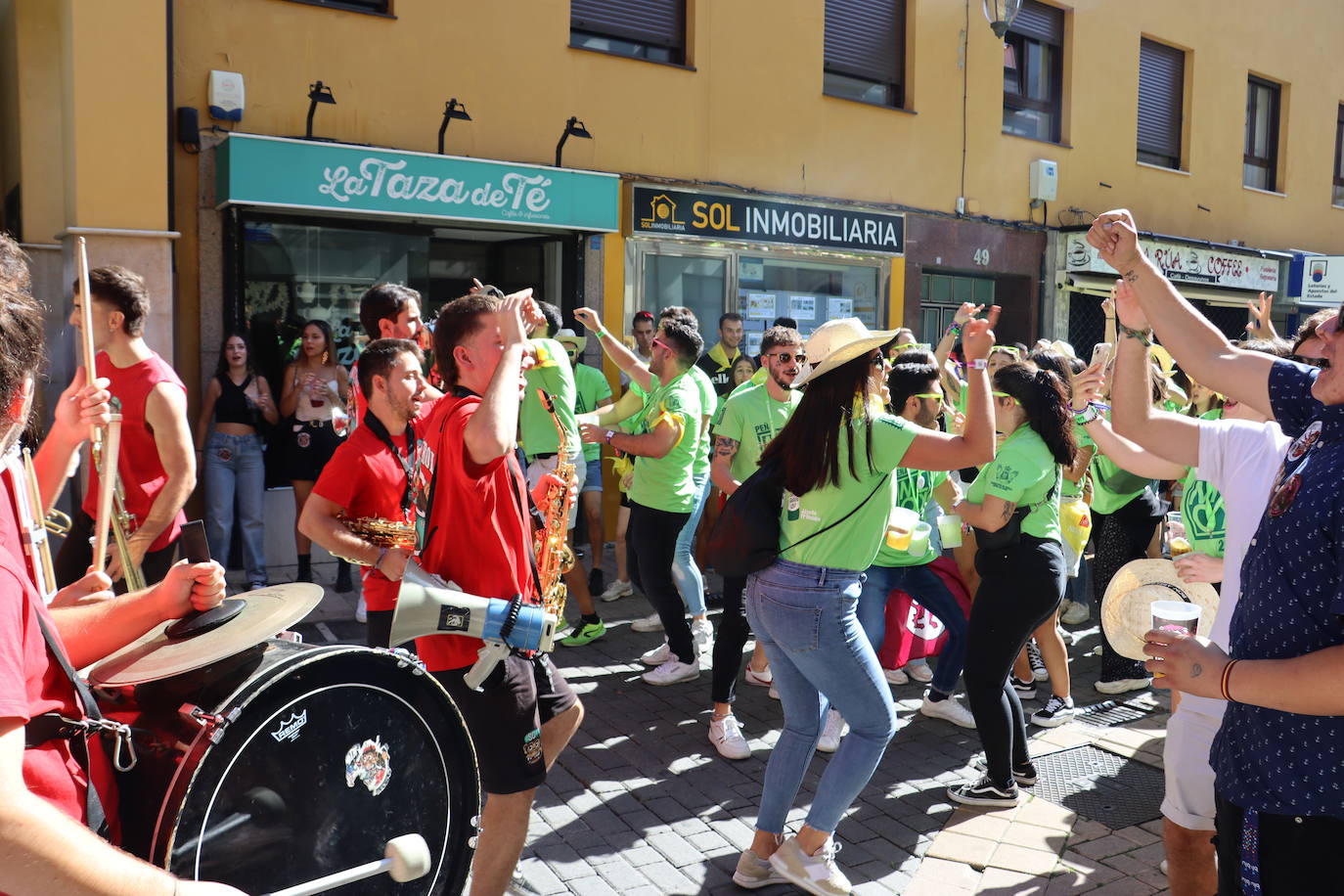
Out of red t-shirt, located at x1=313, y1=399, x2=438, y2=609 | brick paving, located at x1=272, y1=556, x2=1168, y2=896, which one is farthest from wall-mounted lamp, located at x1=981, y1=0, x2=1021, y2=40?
red t-shirt, located at x1=313, y1=399, x2=438, y2=609

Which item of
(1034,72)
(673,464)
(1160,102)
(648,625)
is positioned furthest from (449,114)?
(1160,102)

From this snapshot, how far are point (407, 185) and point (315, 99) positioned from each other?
0.93 meters

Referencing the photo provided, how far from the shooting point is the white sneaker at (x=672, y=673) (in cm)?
614

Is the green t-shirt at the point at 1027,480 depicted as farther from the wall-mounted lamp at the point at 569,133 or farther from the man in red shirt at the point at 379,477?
the wall-mounted lamp at the point at 569,133

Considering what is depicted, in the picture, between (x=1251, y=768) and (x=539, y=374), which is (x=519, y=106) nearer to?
(x=539, y=374)

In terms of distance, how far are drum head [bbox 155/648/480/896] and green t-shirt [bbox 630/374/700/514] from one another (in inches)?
143

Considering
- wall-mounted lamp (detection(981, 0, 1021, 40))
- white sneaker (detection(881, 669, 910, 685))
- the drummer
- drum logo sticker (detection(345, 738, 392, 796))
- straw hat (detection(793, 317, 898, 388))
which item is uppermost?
wall-mounted lamp (detection(981, 0, 1021, 40))

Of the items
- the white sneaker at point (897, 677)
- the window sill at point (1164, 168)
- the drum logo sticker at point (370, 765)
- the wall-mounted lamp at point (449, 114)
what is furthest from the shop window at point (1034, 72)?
the drum logo sticker at point (370, 765)

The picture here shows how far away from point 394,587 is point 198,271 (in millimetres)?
5186

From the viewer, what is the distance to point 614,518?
34.1ft

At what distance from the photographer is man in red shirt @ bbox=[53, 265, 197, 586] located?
441 centimetres

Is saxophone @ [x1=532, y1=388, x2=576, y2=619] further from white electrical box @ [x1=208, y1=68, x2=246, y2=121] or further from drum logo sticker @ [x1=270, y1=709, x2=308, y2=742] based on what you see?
white electrical box @ [x1=208, y1=68, x2=246, y2=121]

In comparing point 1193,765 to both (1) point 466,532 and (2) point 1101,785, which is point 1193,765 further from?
(1) point 466,532

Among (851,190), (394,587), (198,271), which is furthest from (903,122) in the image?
(394,587)
